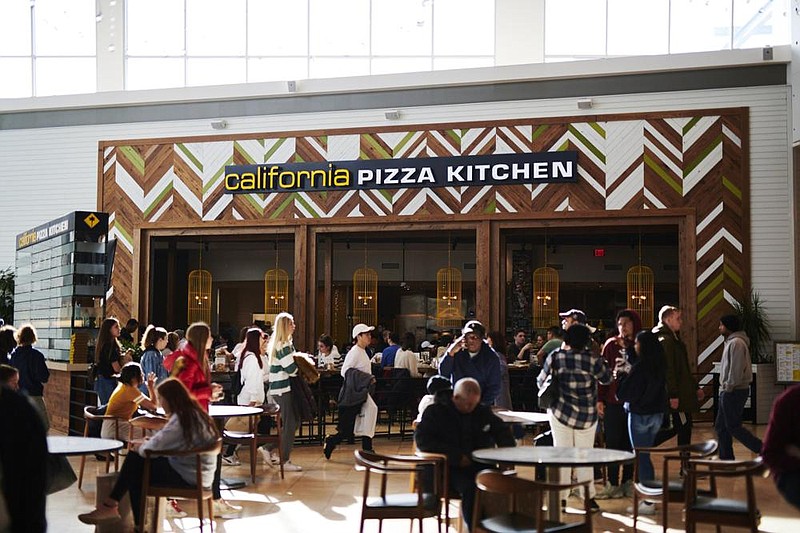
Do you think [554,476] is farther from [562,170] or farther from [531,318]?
[531,318]

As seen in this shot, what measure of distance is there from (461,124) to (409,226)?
1.77 m

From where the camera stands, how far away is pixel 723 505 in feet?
17.4

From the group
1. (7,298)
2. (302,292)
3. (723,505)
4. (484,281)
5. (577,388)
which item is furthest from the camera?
(7,298)

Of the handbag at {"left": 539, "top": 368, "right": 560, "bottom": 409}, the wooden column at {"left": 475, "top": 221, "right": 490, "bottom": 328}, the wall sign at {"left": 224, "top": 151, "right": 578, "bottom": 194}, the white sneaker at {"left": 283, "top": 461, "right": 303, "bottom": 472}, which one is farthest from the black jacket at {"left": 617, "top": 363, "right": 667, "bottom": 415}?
the wall sign at {"left": 224, "top": 151, "right": 578, "bottom": 194}

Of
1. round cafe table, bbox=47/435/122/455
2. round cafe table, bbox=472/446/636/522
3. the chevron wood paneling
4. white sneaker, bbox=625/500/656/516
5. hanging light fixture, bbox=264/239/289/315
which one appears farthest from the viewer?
hanging light fixture, bbox=264/239/289/315

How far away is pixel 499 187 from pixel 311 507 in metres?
7.84

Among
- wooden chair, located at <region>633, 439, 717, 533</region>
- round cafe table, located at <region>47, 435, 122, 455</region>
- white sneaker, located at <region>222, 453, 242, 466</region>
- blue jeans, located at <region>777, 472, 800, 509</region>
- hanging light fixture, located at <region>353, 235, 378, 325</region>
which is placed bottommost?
white sneaker, located at <region>222, 453, 242, 466</region>

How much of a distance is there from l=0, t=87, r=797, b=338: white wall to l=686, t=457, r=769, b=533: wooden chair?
9.00m

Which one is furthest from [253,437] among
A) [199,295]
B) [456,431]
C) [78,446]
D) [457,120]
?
[199,295]

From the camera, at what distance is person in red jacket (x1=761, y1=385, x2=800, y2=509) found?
3746 mm

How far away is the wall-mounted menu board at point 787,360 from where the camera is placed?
43.0ft

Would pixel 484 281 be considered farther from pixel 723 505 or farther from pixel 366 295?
pixel 723 505

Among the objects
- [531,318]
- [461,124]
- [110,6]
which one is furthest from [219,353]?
[531,318]

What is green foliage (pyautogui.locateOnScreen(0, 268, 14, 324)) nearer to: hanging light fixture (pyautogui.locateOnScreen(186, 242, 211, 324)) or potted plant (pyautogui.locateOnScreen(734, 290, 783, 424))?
hanging light fixture (pyautogui.locateOnScreen(186, 242, 211, 324))
